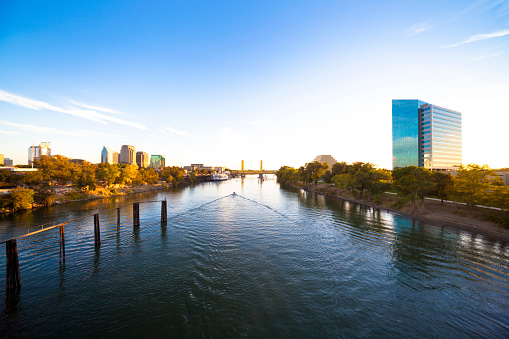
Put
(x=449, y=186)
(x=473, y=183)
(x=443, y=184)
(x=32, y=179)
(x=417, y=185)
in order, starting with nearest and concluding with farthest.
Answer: (x=473, y=183), (x=417, y=185), (x=449, y=186), (x=443, y=184), (x=32, y=179)

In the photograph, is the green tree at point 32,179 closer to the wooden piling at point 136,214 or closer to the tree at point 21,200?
the tree at point 21,200

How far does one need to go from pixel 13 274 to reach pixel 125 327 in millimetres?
13136

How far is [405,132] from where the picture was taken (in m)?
163

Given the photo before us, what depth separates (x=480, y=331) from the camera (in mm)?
14500

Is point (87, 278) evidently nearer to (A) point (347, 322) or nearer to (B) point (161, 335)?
(B) point (161, 335)

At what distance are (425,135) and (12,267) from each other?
209m

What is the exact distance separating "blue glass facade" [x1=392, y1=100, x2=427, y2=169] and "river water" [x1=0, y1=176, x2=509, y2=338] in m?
155

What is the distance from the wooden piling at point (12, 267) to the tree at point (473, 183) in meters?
68.5

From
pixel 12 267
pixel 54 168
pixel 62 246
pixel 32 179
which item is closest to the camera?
pixel 12 267

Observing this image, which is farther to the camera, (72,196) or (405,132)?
(405,132)

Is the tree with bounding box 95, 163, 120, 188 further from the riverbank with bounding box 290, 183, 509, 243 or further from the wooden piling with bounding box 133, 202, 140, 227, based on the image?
the riverbank with bounding box 290, 183, 509, 243

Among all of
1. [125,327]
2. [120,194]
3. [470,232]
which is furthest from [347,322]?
[120,194]

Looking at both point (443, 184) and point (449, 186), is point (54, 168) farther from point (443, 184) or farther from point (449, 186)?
point (449, 186)

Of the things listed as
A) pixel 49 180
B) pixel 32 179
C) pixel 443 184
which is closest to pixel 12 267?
pixel 32 179
